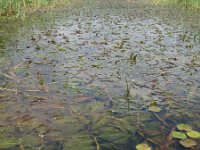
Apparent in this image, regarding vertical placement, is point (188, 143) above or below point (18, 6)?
below

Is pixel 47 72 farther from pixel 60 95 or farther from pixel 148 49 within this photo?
pixel 148 49

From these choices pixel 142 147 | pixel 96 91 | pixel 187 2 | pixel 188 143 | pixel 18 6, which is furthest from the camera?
pixel 187 2

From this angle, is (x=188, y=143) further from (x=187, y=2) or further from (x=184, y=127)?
(x=187, y=2)

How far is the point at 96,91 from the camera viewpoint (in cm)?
444

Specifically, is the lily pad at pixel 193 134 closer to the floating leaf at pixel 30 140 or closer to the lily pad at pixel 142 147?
the lily pad at pixel 142 147

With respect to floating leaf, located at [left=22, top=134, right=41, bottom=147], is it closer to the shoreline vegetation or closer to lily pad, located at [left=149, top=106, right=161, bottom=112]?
lily pad, located at [left=149, top=106, right=161, bottom=112]

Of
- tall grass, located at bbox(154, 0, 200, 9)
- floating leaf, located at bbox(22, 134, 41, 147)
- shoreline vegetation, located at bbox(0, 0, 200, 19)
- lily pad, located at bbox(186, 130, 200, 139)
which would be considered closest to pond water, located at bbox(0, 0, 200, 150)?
floating leaf, located at bbox(22, 134, 41, 147)

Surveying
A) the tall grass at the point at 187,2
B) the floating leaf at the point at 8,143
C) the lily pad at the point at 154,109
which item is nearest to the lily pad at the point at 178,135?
the lily pad at the point at 154,109

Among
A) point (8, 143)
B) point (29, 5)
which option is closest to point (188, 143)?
point (8, 143)

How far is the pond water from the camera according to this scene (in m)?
3.15

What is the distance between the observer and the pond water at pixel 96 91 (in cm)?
315

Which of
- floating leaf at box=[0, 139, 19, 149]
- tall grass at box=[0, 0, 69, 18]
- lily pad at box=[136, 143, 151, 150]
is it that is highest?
tall grass at box=[0, 0, 69, 18]

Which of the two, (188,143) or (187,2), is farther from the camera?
(187,2)

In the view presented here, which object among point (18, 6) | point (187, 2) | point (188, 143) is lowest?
point (188, 143)
